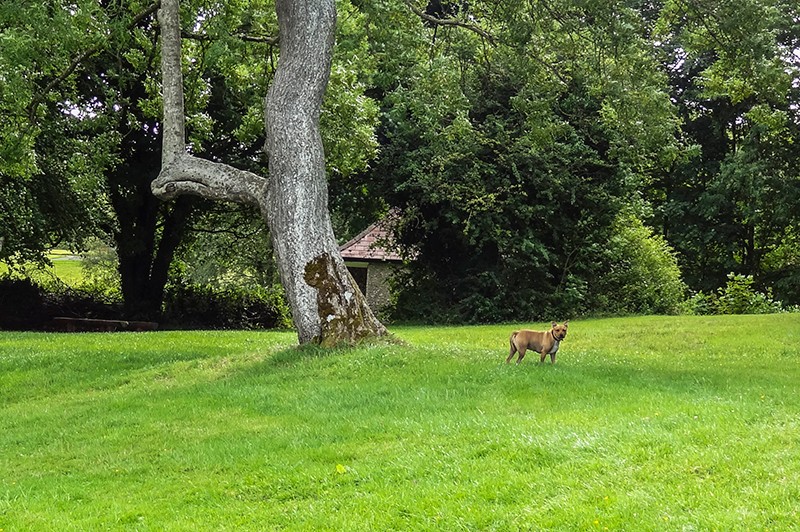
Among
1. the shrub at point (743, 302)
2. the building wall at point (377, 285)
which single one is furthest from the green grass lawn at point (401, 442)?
the building wall at point (377, 285)

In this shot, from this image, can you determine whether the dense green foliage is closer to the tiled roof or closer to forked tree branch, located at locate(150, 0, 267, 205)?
the tiled roof

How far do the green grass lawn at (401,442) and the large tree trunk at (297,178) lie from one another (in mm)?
832

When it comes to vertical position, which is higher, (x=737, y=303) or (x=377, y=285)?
(x=377, y=285)

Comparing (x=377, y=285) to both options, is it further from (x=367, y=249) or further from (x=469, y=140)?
(x=469, y=140)

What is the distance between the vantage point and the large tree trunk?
12.1m

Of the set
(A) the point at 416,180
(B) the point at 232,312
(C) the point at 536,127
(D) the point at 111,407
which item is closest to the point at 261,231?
(B) the point at 232,312

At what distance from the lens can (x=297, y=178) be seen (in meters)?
12.5

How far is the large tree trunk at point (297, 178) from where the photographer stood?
12055 mm

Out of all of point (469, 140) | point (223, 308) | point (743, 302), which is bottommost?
point (223, 308)

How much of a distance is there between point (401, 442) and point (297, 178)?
642cm

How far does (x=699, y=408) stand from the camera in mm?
7797

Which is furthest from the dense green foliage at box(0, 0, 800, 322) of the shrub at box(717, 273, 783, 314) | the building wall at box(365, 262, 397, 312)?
the building wall at box(365, 262, 397, 312)

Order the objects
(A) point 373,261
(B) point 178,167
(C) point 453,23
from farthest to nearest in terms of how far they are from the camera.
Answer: (A) point 373,261, (C) point 453,23, (B) point 178,167

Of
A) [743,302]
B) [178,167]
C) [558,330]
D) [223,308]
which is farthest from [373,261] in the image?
[558,330]
